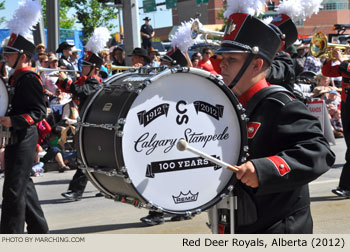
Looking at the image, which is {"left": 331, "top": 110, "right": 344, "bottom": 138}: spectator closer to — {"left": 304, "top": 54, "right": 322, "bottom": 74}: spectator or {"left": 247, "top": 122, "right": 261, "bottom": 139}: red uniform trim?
{"left": 304, "top": 54, "right": 322, "bottom": 74}: spectator

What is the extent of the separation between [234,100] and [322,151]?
469mm

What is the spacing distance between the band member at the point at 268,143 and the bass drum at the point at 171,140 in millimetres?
94

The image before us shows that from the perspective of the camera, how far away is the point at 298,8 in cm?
628

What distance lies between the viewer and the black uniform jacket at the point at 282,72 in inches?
234

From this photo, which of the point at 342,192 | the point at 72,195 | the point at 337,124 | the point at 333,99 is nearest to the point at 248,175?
the point at 342,192

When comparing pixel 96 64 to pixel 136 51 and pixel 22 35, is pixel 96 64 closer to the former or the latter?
pixel 136 51

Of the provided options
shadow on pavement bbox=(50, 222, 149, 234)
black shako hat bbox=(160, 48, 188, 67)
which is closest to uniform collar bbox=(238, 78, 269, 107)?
shadow on pavement bbox=(50, 222, 149, 234)

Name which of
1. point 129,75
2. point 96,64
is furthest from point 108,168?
point 96,64

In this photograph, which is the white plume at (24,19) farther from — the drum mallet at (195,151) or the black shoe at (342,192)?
the black shoe at (342,192)

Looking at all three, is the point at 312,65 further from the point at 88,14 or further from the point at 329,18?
the point at 329,18

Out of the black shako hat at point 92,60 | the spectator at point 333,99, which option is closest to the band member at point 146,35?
the spectator at point 333,99

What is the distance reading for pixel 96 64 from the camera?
358 inches

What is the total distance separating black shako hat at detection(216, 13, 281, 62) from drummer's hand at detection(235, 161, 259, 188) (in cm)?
58

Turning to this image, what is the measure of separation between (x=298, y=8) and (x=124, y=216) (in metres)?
3.06
